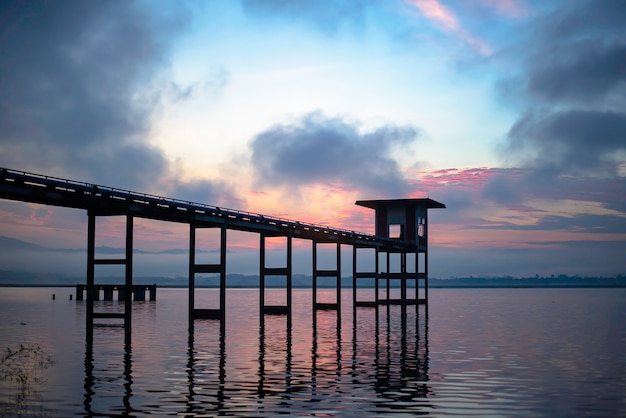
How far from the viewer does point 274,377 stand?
3161 centimetres

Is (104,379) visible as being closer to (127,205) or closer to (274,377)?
(274,377)

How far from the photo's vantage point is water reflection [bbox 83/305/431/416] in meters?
24.7

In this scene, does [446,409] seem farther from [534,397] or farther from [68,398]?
[68,398]

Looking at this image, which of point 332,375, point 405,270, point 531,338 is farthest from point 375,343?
point 405,270

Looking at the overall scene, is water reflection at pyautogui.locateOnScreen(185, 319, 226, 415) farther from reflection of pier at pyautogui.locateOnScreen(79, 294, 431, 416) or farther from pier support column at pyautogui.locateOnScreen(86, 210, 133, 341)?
pier support column at pyautogui.locateOnScreen(86, 210, 133, 341)

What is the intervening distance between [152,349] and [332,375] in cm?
1580

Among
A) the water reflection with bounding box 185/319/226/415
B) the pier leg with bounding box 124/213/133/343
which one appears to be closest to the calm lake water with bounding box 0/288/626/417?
the water reflection with bounding box 185/319/226/415

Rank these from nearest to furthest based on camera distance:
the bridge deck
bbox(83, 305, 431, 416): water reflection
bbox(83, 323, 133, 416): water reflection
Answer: bbox(83, 305, 431, 416): water reflection, bbox(83, 323, 133, 416): water reflection, the bridge deck

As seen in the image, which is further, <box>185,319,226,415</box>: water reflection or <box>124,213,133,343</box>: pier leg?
<box>124,213,133,343</box>: pier leg

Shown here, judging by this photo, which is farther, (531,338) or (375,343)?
(531,338)

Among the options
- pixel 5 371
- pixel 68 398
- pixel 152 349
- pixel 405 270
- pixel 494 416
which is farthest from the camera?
pixel 405 270

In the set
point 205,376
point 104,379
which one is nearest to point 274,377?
point 205,376

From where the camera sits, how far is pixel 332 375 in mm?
32531

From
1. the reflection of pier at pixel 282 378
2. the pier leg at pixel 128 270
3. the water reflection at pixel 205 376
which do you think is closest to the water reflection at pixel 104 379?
the reflection of pier at pixel 282 378
